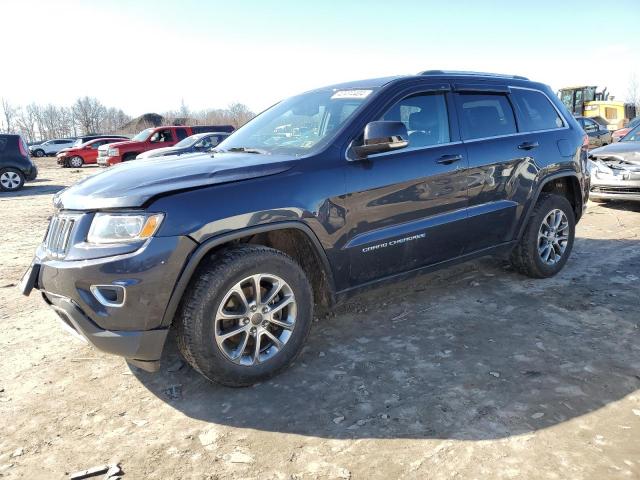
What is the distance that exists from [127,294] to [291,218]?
1022 mm

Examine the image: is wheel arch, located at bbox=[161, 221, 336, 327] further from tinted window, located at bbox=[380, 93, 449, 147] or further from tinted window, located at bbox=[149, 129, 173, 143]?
tinted window, located at bbox=[149, 129, 173, 143]

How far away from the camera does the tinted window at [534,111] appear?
4.59 metres

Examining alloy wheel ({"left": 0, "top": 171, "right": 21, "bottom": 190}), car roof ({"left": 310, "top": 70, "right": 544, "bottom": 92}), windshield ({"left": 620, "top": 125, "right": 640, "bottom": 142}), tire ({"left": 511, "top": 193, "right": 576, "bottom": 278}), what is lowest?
tire ({"left": 511, "top": 193, "right": 576, "bottom": 278})

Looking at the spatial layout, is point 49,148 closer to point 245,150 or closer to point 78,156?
point 78,156

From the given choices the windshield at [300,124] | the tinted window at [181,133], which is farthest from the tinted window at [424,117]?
the tinted window at [181,133]

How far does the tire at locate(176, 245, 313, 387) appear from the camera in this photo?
277 centimetres

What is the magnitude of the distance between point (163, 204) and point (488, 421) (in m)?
2.07

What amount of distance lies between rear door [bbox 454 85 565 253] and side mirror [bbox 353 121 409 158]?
0.93m

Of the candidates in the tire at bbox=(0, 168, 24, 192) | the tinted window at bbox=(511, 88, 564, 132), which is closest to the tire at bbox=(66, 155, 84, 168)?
the tire at bbox=(0, 168, 24, 192)

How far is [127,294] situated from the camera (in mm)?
2586

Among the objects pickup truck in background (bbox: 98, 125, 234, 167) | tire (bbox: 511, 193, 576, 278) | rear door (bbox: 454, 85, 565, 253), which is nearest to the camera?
rear door (bbox: 454, 85, 565, 253)

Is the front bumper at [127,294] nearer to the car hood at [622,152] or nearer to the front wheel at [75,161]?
the car hood at [622,152]

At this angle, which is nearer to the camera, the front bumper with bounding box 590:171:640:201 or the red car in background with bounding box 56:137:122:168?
the front bumper with bounding box 590:171:640:201

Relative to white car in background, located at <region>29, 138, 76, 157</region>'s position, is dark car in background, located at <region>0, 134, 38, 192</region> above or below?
below
